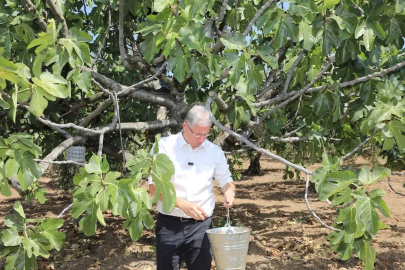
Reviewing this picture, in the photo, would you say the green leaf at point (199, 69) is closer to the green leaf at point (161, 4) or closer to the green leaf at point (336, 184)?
the green leaf at point (161, 4)

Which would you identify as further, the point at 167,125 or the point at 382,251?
the point at 382,251

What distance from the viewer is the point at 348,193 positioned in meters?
2.45

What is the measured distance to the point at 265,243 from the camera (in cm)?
606

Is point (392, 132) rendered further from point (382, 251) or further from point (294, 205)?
point (294, 205)

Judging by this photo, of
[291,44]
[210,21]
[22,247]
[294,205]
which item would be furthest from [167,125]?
[294,205]

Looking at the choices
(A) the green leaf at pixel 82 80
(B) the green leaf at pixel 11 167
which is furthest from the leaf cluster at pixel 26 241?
(A) the green leaf at pixel 82 80

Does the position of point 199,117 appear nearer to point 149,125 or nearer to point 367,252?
point 367,252

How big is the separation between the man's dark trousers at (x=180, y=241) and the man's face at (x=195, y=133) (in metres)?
0.53

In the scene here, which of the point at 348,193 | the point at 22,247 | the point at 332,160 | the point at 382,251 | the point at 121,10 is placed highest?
the point at 121,10

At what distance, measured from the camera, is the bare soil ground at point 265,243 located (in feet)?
16.8

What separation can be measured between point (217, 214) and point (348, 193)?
18.4 ft

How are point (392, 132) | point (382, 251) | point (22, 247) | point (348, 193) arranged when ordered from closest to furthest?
point (348, 193), point (22, 247), point (392, 132), point (382, 251)

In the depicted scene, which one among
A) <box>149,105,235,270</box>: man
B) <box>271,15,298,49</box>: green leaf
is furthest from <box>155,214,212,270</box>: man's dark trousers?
<box>271,15,298,49</box>: green leaf

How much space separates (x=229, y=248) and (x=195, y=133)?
2.40ft
